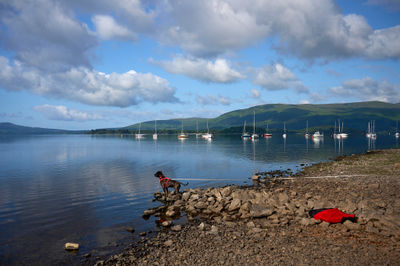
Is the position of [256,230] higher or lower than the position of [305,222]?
lower

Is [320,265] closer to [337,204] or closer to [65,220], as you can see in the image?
[337,204]

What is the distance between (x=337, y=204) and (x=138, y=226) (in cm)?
1133

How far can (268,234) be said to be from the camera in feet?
40.2

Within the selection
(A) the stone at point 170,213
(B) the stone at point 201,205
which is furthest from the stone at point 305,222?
(A) the stone at point 170,213

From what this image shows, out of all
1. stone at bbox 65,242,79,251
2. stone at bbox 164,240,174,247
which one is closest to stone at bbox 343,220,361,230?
stone at bbox 164,240,174,247

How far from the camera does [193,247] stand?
11562mm

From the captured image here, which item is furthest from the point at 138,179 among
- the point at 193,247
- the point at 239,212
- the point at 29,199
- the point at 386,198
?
the point at 386,198

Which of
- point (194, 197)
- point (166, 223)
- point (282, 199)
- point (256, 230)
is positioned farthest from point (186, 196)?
point (256, 230)

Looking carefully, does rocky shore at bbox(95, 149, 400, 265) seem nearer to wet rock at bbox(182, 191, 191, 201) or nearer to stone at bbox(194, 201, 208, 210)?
stone at bbox(194, 201, 208, 210)

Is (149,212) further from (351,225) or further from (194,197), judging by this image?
(351,225)

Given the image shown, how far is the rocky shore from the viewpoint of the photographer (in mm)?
9984

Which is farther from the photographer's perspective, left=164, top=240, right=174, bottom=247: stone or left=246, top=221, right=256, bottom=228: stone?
left=246, top=221, right=256, bottom=228: stone

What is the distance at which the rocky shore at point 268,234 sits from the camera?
9984 millimetres

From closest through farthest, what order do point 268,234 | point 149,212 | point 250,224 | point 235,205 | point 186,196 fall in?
point 268,234, point 250,224, point 235,205, point 149,212, point 186,196
